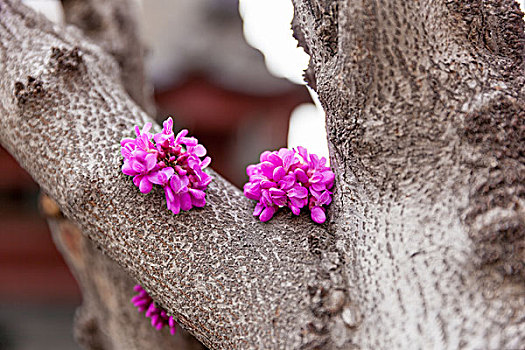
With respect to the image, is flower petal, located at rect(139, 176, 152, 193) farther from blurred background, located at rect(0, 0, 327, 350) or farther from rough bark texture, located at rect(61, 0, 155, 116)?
blurred background, located at rect(0, 0, 327, 350)

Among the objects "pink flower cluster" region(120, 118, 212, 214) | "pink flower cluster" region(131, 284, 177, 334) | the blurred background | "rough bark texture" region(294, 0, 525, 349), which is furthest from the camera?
the blurred background

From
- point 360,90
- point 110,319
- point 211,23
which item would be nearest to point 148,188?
point 360,90

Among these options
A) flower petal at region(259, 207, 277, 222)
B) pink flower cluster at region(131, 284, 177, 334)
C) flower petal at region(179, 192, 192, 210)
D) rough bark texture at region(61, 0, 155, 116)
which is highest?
rough bark texture at region(61, 0, 155, 116)

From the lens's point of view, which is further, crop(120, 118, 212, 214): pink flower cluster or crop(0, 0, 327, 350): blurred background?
crop(0, 0, 327, 350): blurred background

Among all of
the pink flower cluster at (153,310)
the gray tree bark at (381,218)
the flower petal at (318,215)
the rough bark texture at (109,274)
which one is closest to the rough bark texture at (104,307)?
the rough bark texture at (109,274)

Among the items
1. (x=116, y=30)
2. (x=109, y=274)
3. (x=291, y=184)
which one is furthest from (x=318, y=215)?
(x=116, y=30)

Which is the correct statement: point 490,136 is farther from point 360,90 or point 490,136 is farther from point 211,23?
point 211,23

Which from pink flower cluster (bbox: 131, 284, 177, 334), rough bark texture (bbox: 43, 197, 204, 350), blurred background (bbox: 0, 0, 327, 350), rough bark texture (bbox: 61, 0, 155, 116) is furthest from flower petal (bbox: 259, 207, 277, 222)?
blurred background (bbox: 0, 0, 327, 350)
